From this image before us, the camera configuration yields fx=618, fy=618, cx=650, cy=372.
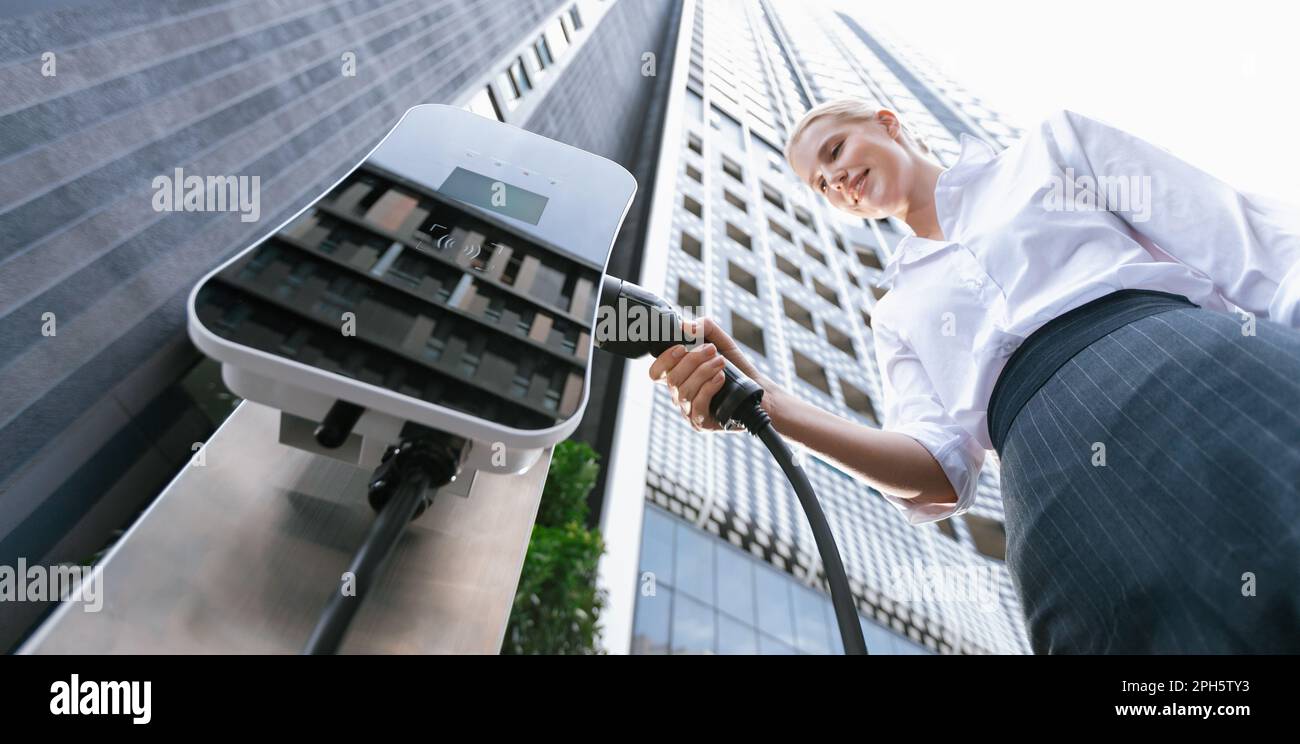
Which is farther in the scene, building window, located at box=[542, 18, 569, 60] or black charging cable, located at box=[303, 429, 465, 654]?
building window, located at box=[542, 18, 569, 60]

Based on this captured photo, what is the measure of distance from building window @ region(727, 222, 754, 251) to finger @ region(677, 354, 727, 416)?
12.8 metres

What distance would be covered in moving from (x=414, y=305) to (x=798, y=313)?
13381mm

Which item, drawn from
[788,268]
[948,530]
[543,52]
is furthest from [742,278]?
[543,52]

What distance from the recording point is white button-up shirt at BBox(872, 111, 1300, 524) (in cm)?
84

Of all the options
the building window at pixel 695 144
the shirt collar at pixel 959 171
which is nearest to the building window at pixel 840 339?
the building window at pixel 695 144

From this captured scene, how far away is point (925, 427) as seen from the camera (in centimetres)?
115

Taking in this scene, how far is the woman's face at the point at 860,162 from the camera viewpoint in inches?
54.0

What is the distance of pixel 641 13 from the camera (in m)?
15.0

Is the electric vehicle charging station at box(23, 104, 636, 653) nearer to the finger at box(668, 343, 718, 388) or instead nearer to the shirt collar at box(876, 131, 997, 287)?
the finger at box(668, 343, 718, 388)

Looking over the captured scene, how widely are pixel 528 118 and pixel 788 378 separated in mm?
7113

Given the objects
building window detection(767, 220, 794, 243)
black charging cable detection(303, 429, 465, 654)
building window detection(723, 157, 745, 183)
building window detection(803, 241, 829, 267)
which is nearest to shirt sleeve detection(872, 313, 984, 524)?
black charging cable detection(303, 429, 465, 654)

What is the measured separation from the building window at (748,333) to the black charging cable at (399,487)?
35.1 feet
